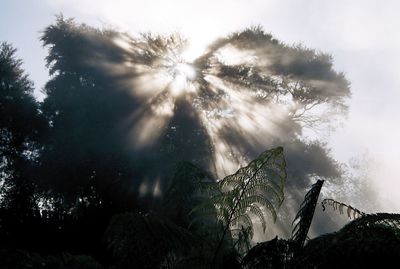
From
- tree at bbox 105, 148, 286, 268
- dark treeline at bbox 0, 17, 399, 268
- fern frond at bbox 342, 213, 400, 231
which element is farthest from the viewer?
dark treeline at bbox 0, 17, 399, 268

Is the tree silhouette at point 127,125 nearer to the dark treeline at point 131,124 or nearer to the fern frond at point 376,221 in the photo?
the dark treeline at point 131,124

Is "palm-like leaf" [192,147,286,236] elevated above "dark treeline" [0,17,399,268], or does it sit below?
below

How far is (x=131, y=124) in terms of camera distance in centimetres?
2031

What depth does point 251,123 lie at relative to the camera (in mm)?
26328

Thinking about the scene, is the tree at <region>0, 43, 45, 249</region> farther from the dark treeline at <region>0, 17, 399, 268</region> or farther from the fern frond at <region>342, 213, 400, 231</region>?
the fern frond at <region>342, 213, 400, 231</region>

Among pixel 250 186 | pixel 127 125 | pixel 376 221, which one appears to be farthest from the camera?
pixel 127 125

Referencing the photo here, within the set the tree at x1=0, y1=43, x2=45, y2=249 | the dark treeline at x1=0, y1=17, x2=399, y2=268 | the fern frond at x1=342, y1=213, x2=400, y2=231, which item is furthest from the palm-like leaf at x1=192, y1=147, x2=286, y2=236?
the tree at x1=0, y1=43, x2=45, y2=249

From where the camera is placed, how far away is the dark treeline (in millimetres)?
18570

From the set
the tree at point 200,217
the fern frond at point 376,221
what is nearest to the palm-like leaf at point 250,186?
the tree at point 200,217

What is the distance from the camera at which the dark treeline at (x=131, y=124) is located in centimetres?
1857

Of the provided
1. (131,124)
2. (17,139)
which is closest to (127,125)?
(131,124)

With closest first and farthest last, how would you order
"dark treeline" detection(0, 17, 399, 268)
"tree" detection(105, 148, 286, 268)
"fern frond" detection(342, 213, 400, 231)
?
"fern frond" detection(342, 213, 400, 231) < "tree" detection(105, 148, 286, 268) < "dark treeline" detection(0, 17, 399, 268)

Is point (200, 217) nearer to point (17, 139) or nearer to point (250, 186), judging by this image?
point (250, 186)

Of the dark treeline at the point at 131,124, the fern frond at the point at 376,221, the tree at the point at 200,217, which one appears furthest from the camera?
the dark treeline at the point at 131,124
